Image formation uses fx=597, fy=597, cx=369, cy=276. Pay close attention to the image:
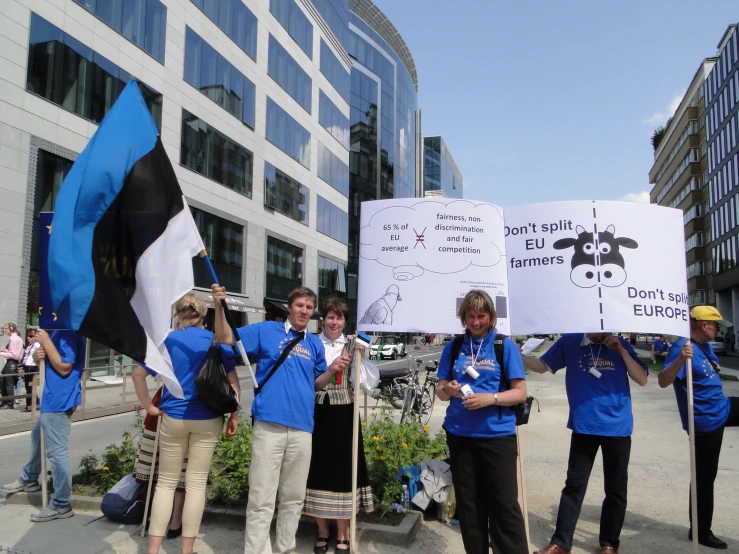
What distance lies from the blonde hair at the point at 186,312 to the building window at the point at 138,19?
62.8ft

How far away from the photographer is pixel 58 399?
495cm

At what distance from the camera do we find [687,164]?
211 ft

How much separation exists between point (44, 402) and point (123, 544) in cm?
135

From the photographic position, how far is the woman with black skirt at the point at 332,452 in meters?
4.38

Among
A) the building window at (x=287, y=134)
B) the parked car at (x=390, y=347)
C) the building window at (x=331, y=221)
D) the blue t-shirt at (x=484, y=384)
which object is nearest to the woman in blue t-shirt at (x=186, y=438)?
the blue t-shirt at (x=484, y=384)

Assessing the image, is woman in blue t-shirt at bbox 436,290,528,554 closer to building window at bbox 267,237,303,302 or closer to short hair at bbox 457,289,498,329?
short hair at bbox 457,289,498,329

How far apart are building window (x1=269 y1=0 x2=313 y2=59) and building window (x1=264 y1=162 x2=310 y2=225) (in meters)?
8.34

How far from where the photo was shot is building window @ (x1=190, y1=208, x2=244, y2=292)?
87.1 ft

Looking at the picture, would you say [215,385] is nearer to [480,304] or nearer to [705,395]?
[480,304]

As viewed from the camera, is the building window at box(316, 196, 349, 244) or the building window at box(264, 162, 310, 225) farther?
the building window at box(316, 196, 349, 244)

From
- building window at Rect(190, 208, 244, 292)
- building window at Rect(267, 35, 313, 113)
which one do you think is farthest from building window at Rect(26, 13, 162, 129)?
building window at Rect(267, 35, 313, 113)

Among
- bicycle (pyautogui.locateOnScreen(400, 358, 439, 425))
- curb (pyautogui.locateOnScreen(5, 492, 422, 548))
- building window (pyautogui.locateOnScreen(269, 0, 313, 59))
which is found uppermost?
building window (pyautogui.locateOnScreen(269, 0, 313, 59))

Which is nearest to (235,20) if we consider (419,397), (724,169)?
(419,397)

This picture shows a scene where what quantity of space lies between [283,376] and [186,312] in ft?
2.83
